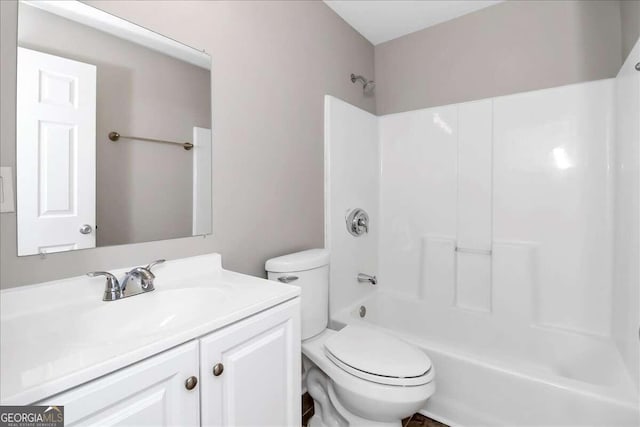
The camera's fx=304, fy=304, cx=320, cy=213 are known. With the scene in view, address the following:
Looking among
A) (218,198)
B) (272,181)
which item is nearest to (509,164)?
(272,181)

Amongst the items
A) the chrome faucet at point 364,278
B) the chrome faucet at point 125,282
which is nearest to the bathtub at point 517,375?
the chrome faucet at point 364,278

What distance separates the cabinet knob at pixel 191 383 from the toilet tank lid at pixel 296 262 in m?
0.73

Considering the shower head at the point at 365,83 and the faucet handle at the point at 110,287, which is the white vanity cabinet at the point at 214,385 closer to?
the faucet handle at the point at 110,287

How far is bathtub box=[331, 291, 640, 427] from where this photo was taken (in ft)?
4.10

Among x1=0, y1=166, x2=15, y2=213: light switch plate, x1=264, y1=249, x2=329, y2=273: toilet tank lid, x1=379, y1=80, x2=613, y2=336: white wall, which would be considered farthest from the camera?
x1=379, y1=80, x2=613, y2=336: white wall

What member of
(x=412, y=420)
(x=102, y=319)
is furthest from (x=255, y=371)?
(x=412, y=420)

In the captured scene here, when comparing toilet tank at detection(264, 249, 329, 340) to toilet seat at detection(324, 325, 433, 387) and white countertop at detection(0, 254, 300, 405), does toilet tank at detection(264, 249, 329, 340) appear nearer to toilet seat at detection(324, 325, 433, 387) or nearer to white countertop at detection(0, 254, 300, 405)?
toilet seat at detection(324, 325, 433, 387)

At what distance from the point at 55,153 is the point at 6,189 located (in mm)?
160

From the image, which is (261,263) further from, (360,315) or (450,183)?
(450,183)

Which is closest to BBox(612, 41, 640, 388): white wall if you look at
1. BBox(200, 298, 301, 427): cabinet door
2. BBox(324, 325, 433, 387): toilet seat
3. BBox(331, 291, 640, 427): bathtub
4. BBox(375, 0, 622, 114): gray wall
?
BBox(331, 291, 640, 427): bathtub

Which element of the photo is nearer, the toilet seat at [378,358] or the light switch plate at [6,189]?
the light switch plate at [6,189]

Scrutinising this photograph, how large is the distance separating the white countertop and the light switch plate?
226 mm

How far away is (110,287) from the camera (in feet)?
3.15

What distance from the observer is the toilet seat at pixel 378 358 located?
48.4 inches
